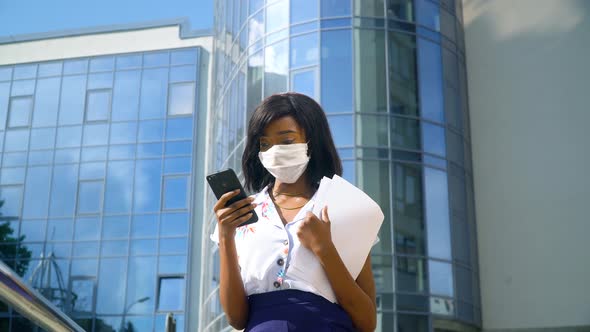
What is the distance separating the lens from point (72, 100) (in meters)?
28.7

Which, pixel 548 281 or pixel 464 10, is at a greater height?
pixel 464 10

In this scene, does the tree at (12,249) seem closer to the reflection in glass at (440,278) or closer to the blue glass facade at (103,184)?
the blue glass facade at (103,184)

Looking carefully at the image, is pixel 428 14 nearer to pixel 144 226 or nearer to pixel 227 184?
pixel 144 226

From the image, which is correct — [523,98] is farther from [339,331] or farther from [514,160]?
[339,331]

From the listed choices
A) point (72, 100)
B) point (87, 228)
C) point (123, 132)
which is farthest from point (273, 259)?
point (72, 100)

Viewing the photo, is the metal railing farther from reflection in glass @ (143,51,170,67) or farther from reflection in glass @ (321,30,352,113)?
reflection in glass @ (143,51,170,67)

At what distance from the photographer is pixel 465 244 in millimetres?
16219

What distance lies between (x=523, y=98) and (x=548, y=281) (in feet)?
12.2

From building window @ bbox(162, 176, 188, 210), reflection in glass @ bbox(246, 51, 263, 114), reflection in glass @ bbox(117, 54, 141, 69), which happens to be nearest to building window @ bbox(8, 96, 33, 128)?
reflection in glass @ bbox(117, 54, 141, 69)

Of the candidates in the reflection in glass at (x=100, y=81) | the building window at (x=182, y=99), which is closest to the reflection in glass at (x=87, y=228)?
the building window at (x=182, y=99)

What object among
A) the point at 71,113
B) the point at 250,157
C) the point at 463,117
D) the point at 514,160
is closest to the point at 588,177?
the point at 514,160

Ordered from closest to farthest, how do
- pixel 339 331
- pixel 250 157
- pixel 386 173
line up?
pixel 339 331 → pixel 250 157 → pixel 386 173

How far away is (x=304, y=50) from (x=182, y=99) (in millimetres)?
12511

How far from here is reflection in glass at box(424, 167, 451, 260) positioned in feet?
50.2
